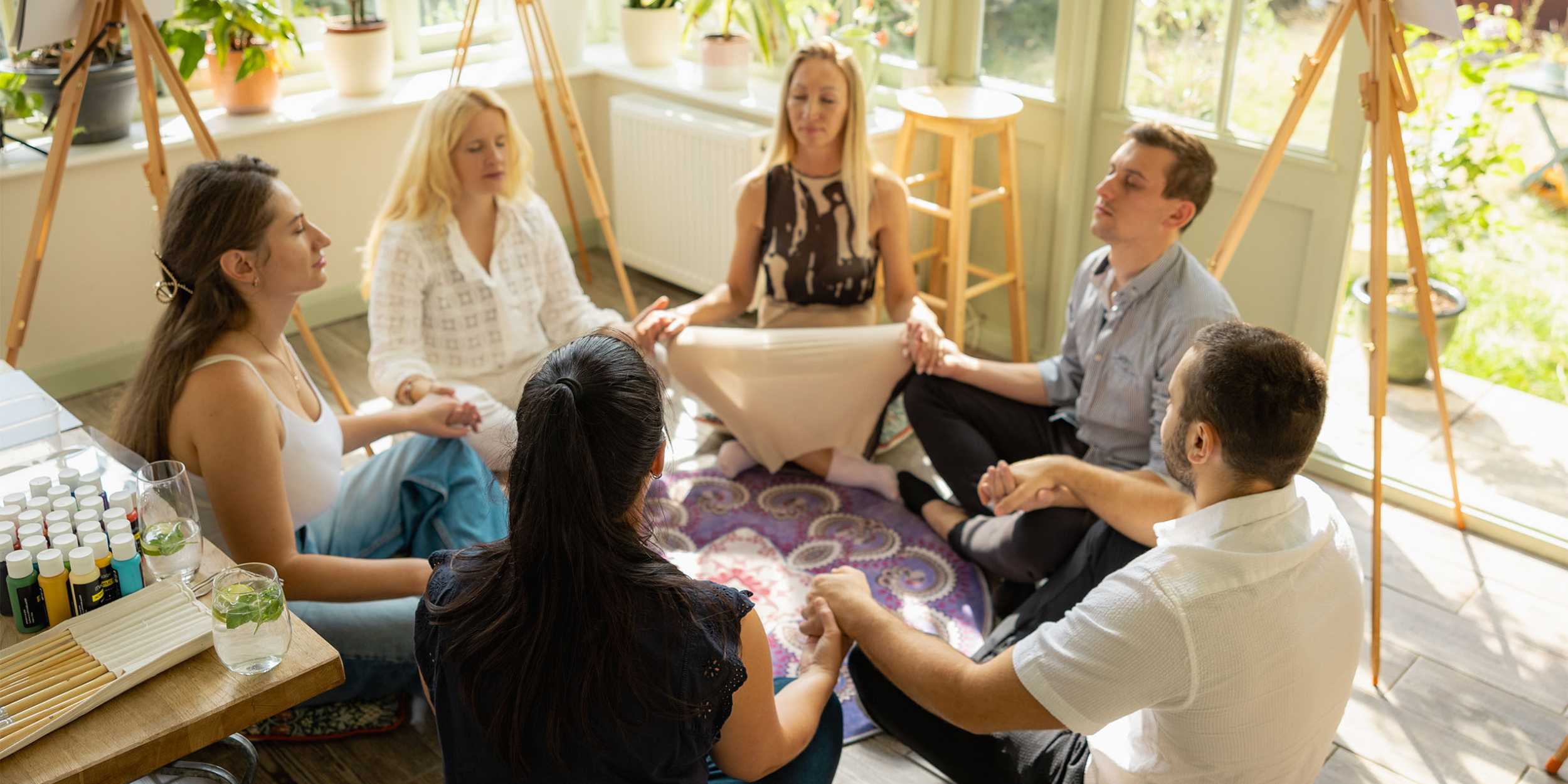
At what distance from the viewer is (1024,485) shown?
7.97 feet

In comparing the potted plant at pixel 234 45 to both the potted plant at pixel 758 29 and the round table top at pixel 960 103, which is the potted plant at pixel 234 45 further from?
the round table top at pixel 960 103

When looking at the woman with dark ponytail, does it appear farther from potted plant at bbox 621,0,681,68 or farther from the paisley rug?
potted plant at bbox 621,0,681,68

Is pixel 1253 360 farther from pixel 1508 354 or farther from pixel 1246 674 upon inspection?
pixel 1508 354

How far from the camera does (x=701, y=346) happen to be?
10.4ft

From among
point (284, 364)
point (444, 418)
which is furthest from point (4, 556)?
point (444, 418)

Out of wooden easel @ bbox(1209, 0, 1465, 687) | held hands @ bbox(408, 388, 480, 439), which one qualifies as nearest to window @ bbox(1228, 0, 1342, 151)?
wooden easel @ bbox(1209, 0, 1465, 687)

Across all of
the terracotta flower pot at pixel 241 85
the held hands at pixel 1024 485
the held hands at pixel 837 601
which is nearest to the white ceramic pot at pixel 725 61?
the terracotta flower pot at pixel 241 85

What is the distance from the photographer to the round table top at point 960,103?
3.43 m

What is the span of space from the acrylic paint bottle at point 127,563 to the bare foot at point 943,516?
1759 millimetres

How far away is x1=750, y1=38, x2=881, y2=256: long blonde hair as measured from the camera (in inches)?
120

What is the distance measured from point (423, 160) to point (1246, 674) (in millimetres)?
2103

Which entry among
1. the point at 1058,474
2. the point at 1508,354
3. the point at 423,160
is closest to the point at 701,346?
the point at 423,160

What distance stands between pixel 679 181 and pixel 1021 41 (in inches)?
48.2

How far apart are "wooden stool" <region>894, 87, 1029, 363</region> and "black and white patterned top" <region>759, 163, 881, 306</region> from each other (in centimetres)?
35
